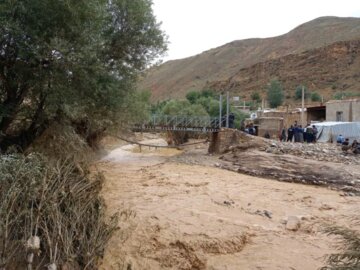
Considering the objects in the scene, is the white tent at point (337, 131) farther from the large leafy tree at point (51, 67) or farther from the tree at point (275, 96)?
the tree at point (275, 96)

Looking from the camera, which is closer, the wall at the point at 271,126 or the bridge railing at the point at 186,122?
the bridge railing at the point at 186,122

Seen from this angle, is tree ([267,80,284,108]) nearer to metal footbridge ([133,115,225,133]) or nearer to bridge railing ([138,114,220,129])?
bridge railing ([138,114,220,129])

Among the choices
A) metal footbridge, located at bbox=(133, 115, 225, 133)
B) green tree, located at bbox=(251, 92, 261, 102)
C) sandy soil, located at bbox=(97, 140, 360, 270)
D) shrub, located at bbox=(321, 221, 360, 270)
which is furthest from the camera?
green tree, located at bbox=(251, 92, 261, 102)

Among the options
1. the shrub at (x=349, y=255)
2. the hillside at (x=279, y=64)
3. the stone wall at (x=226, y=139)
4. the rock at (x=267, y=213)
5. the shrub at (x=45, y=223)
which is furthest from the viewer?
the hillside at (x=279, y=64)

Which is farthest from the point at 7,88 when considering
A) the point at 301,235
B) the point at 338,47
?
the point at 338,47

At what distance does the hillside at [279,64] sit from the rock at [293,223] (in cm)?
5450

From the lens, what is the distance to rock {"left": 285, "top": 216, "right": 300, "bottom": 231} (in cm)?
1009

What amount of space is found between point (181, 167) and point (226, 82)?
237 feet

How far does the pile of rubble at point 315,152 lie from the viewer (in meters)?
20.6

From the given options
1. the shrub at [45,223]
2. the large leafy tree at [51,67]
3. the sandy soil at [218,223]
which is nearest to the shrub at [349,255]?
the sandy soil at [218,223]

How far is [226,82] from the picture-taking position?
303ft

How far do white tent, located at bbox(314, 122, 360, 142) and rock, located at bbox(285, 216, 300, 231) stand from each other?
17330 mm

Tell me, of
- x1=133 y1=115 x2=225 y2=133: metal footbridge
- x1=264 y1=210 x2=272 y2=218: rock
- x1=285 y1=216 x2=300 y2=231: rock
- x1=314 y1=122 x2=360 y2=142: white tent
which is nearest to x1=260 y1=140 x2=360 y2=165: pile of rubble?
x1=314 y1=122 x2=360 y2=142: white tent

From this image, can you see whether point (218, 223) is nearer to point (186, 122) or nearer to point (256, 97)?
point (186, 122)
